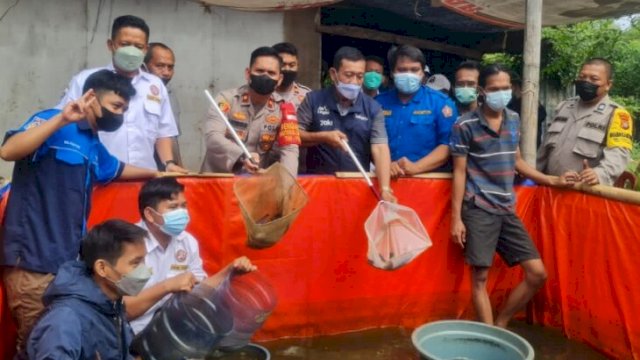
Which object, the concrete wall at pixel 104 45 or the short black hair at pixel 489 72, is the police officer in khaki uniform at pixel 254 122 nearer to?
the short black hair at pixel 489 72

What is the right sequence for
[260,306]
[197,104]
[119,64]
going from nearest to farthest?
[260,306], [119,64], [197,104]

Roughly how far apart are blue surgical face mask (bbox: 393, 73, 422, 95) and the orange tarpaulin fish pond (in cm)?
67

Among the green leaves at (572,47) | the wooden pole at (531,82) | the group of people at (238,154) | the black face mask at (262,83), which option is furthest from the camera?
the green leaves at (572,47)

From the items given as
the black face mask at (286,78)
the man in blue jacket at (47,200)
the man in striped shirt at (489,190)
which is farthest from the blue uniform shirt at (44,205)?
the man in striped shirt at (489,190)

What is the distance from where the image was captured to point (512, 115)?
14.0ft

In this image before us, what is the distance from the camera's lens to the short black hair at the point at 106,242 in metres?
2.35

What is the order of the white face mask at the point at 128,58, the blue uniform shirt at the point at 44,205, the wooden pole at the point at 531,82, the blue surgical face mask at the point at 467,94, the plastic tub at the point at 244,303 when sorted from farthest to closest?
the blue surgical face mask at the point at 467,94 → the wooden pole at the point at 531,82 → the white face mask at the point at 128,58 → the plastic tub at the point at 244,303 → the blue uniform shirt at the point at 44,205

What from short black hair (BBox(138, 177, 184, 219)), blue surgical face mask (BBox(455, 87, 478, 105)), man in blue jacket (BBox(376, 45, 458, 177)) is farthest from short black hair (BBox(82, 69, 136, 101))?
blue surgical face mask (BBox(455, 87, 478, 105))

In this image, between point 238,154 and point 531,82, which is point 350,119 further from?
point 531,82

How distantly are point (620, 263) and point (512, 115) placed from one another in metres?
1.19

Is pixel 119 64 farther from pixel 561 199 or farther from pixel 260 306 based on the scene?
pixel 561 199

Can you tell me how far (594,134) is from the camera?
435 cm

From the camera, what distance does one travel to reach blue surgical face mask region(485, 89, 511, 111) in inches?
161

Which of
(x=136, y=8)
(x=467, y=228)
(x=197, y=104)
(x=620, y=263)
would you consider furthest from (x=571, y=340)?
(x=136, y=8)
